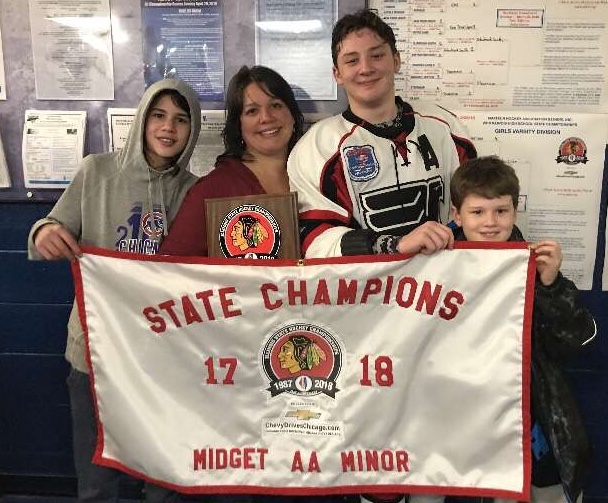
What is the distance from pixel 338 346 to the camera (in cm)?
164

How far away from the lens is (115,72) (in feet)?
6.96

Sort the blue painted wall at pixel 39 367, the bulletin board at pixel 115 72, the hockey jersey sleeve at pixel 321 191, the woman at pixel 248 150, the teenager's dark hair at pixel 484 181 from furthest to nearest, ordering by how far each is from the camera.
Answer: the blue painted wall at pixel 39 367
the bulletin board at pixel 115 72
the woman at pixel 248 150
the hockey jersey sleeve at pixel 321 191
the teenager's dark hair at pixel 484 181

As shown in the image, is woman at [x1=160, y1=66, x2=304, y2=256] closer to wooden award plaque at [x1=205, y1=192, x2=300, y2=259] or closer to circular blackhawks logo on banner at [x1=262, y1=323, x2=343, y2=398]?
wooden award plaque at [x1=205, y1=192, x2=300, y2=259]

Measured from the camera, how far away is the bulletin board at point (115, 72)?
2062 mm

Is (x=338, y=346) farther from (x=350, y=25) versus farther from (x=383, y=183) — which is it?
(x=350, y=25)

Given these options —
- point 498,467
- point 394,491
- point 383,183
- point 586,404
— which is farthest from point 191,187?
point 586,404

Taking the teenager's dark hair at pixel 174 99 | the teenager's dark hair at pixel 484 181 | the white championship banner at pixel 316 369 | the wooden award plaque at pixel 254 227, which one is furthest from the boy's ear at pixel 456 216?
the teenager's dark hair at pixel 174 99

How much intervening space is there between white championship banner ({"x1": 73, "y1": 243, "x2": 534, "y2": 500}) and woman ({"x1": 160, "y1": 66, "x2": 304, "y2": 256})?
18 cm

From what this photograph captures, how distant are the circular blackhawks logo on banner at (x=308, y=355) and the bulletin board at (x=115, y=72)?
841 mm

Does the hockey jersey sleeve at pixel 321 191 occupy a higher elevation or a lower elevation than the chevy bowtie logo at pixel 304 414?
higher

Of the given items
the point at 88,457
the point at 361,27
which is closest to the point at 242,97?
the point at 361,27

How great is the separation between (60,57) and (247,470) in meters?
1.54

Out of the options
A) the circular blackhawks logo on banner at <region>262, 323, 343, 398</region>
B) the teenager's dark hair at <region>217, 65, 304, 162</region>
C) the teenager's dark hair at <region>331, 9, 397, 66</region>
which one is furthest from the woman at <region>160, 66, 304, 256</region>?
the circular blackhawks logo on banner at <region>262, 323, 343, 398</region>

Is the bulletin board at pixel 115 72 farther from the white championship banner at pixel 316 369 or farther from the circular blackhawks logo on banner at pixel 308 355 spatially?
the circular blackhawks logo on banner at pixel 308 355
